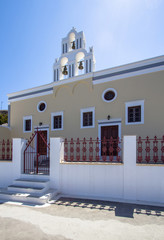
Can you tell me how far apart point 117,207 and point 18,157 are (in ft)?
13.1

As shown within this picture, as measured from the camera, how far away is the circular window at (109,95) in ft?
30.1

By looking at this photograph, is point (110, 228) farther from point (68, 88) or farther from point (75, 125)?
point (68, 88)

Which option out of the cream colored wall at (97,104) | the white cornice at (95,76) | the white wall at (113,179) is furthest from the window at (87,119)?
the white wall at (113,179)

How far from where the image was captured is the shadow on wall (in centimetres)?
453

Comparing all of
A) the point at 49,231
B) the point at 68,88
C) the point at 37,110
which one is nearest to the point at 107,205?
the point at 49,231

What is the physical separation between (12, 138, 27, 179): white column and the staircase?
31 cm

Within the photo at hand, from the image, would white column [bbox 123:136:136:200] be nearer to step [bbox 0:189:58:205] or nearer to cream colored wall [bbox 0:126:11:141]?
step [bbox 0:189:58:205]

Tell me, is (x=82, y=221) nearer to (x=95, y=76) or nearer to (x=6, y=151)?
(x=6, y=151)

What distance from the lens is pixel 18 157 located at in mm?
6645

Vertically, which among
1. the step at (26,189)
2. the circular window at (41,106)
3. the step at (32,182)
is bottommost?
the step at (26,189)

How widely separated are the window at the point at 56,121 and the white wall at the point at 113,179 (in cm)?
443

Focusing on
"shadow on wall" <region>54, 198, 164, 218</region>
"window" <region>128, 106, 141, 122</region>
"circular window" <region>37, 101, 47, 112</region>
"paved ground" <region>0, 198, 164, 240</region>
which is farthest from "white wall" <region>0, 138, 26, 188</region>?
"window" <region>128, 106, 141, 122</region>

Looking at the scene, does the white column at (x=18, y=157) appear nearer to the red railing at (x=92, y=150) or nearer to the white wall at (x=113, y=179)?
the white wall at (x=113, y=179)

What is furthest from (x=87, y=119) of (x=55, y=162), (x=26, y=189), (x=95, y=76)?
(x=26, y=189)
